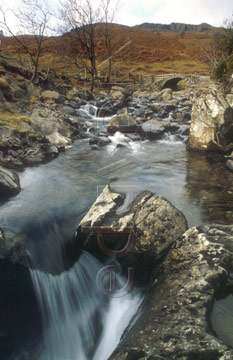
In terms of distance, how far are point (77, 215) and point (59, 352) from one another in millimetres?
2559

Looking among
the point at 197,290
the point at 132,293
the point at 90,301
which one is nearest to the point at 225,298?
the point at 197,290

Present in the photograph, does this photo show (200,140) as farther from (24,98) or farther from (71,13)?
(71,13)

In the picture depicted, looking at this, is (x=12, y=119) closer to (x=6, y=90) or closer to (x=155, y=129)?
(x=6, y=90)

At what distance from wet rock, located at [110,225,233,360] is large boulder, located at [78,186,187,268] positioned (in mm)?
232

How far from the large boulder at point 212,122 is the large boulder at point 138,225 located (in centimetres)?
544

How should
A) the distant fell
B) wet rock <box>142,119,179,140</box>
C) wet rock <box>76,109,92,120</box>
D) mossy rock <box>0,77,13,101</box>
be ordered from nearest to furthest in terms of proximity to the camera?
1. wet rock <box>142,119,179,140</box>
2. mossy rock <box>0,77,13,101</box>
3. wet rock <box>76,109,92,120</box>
4. the distant fell

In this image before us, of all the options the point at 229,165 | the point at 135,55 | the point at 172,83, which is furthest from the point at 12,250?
the point at 135,55

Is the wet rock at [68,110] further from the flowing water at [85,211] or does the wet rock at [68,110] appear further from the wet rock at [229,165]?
the wet rock at [229,165]

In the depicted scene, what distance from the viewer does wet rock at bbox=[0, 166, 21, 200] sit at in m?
5.70

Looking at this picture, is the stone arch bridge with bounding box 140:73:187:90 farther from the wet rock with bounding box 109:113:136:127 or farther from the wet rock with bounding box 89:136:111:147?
the wet rock with bounding box 89:136:111:147

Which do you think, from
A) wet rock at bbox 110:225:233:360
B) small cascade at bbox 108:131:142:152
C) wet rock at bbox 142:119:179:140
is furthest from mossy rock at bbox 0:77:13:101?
wet rock at bbox 110:225:233:360

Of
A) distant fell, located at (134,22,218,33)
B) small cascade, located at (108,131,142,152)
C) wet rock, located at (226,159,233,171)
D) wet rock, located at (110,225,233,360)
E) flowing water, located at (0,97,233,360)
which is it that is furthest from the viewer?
distant fell, located at (134,22,218,33)

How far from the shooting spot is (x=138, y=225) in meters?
3.75

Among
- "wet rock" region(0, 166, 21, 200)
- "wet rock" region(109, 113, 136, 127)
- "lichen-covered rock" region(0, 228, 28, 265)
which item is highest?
"wet rock" region(109, 113, 136, 127)
